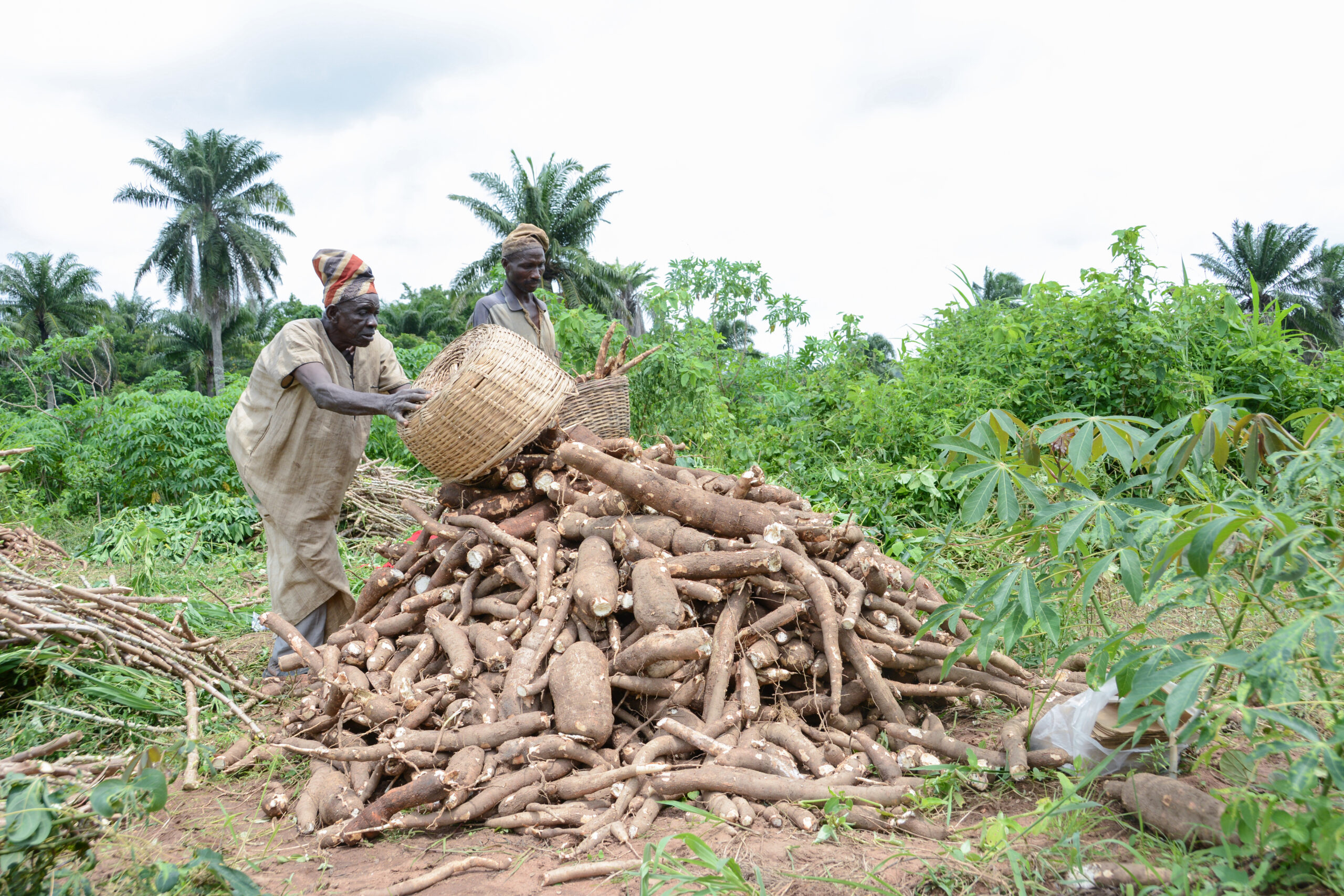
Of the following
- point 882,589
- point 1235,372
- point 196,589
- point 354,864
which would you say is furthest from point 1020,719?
point 196,589

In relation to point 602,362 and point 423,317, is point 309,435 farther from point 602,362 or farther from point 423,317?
point 423,317

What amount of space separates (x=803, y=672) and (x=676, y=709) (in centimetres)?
52

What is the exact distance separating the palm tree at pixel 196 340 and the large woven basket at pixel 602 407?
116ft

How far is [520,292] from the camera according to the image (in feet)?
13.6

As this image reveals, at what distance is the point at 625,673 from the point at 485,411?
118cm

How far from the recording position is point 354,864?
202 centimetres

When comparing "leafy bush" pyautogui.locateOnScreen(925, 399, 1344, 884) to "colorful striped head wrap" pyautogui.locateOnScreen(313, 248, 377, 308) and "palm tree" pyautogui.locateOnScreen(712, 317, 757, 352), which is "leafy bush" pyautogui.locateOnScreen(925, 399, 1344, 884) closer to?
"colorful striped head wrap" pyautogui.locateOnScreen(313, 248, 377, 308)

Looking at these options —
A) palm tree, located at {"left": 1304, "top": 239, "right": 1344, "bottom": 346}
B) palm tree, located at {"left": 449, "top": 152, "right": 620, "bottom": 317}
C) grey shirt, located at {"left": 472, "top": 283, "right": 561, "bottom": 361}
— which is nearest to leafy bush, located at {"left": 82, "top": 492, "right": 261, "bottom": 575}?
grey shirt, located at {"left": 472, "top": 283, "right": 561, "bottom": 361}

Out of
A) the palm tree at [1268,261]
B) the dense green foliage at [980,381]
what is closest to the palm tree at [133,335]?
the dense green foliage at [980,381]

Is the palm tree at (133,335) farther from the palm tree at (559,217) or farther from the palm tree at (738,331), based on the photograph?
the palm tree at (738,331)

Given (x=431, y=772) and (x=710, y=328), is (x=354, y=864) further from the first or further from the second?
(x=710, y=328)

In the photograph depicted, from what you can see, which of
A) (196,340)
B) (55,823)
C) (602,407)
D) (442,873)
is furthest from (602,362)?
(196,340)

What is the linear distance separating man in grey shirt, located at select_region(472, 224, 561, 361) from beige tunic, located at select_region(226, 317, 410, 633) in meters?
0.76

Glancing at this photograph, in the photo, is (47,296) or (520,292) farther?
(47,296)
